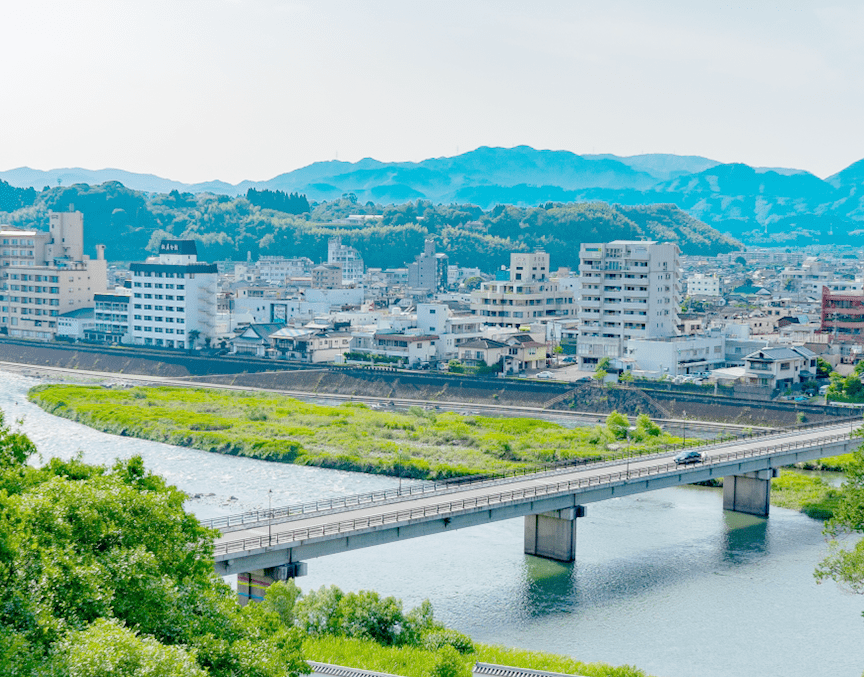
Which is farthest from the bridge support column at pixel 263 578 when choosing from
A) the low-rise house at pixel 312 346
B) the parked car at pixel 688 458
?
the low-rise house at pixel 312 346

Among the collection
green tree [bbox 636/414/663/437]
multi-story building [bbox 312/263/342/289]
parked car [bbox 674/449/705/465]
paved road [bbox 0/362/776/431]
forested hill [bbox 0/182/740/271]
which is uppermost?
forested hill [bbox 0/182/740/271]

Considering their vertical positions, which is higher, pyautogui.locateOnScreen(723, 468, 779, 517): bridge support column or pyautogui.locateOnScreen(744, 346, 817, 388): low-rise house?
pyautogui.locateOnScreen(744, 346, 817, 388): low-rise house

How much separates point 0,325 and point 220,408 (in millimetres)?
32657

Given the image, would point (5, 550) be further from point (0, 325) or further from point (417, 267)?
point (417, 267)

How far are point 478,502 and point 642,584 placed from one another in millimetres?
3906

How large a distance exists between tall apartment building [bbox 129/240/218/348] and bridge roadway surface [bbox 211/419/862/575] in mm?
36614

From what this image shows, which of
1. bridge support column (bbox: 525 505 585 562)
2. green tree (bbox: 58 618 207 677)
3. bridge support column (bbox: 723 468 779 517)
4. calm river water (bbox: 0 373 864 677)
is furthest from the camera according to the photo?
bridge support column (bbox: 723 468 779 517)

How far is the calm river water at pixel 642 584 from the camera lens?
20.7m

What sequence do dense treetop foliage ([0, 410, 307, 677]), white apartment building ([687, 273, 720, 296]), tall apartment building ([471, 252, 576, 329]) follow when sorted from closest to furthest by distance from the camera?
1. dense treetop foliage ([0, 410, 307, 677])
2. tall apartment building ([471, 252, 576, 329])
3. white apartment building ([687, 273, 720, 296])

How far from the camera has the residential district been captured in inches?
2132

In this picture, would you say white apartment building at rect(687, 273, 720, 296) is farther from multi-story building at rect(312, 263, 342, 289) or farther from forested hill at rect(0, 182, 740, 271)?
multi-story building at rect(312, 263, 342, 289)

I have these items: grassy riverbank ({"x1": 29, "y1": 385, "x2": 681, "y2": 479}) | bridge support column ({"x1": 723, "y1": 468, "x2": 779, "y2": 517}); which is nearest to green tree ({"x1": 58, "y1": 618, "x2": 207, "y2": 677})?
bridge support column ({"x1": 723, "y1": 468, "x2": 779, "y2": 517})

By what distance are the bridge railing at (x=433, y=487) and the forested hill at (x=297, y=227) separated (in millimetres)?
86865

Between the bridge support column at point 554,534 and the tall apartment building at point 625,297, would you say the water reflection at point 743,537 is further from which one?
the tall apartment building at point 625,297
